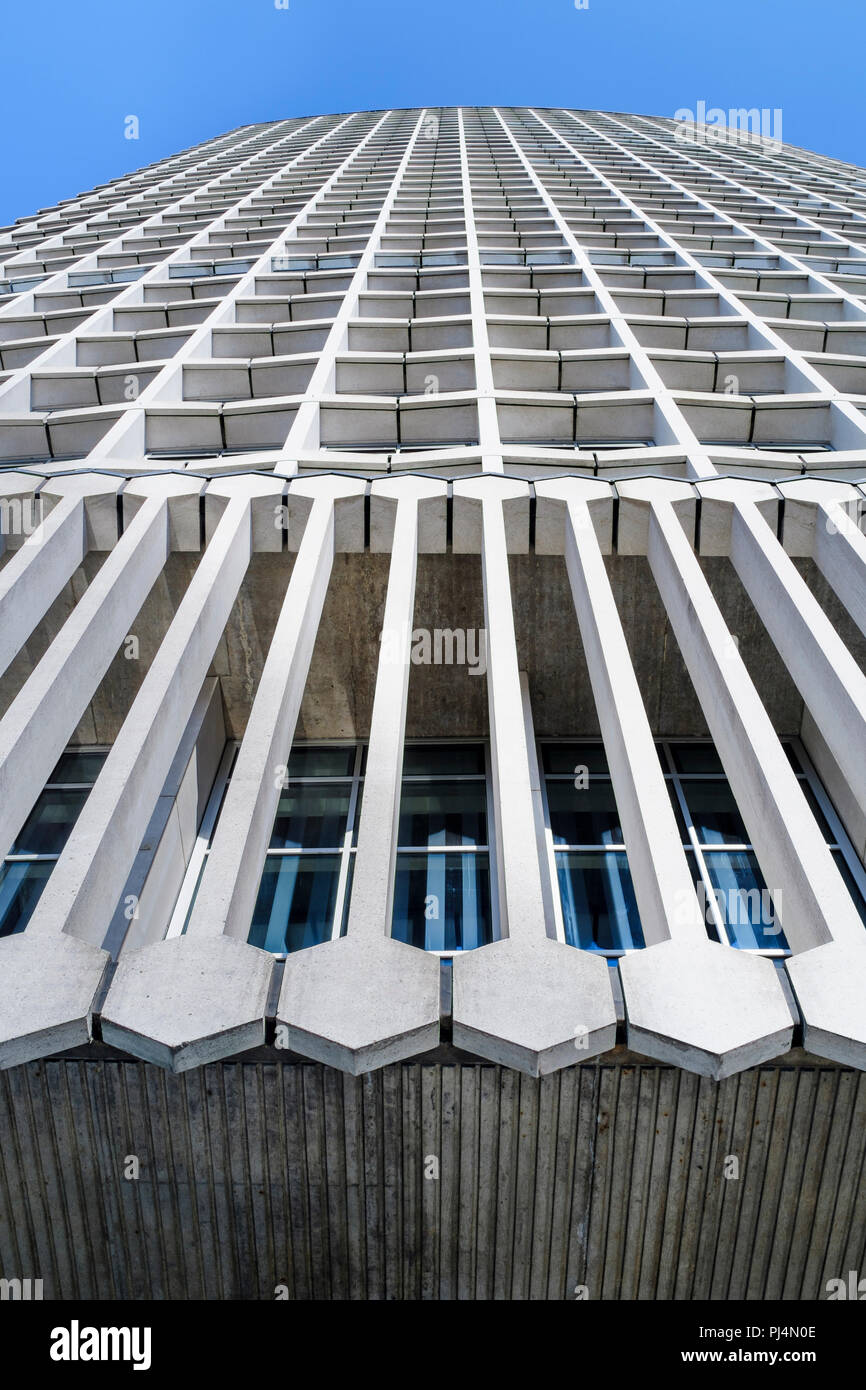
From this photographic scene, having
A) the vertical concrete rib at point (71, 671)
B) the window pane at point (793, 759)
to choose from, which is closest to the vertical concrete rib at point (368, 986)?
the vertical concrete rib at point (71, 671)

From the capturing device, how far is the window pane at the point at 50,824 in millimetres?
11875

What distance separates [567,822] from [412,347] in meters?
11.0

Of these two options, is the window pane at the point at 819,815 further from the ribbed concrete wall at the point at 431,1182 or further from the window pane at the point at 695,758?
the ribbed concrete wall at the point at 431,1182

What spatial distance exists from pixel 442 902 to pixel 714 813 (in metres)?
3.82

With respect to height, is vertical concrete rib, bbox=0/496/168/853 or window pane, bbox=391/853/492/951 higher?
vertical concrete rib, bbox=0/496/168/853

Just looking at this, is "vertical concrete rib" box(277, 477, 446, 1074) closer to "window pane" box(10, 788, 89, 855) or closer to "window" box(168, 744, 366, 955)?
"window" box(168, 744, 366, 955)

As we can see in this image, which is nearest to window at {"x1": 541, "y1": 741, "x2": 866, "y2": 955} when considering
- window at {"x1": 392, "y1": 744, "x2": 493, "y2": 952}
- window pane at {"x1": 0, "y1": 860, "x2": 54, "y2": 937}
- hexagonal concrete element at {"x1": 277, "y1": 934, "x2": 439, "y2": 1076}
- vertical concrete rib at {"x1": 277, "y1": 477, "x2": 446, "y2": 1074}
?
window at {"x1": 392, "y1": 744, "x2": 493, "y2": 952}

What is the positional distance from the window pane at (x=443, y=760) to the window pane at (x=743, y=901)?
325 cm

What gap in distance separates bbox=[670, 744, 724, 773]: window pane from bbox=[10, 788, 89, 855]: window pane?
780cm

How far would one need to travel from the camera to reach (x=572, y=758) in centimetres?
1312

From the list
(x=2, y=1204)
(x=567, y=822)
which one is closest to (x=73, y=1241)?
(x=2, y=1204)

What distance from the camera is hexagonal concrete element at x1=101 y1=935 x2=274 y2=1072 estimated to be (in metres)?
5.53

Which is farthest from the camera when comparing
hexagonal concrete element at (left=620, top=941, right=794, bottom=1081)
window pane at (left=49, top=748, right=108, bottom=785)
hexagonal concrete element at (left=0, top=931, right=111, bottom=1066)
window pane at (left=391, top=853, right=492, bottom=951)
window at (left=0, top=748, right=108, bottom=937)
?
window pane at (left=49, top=748, right=108, bottom=785)
